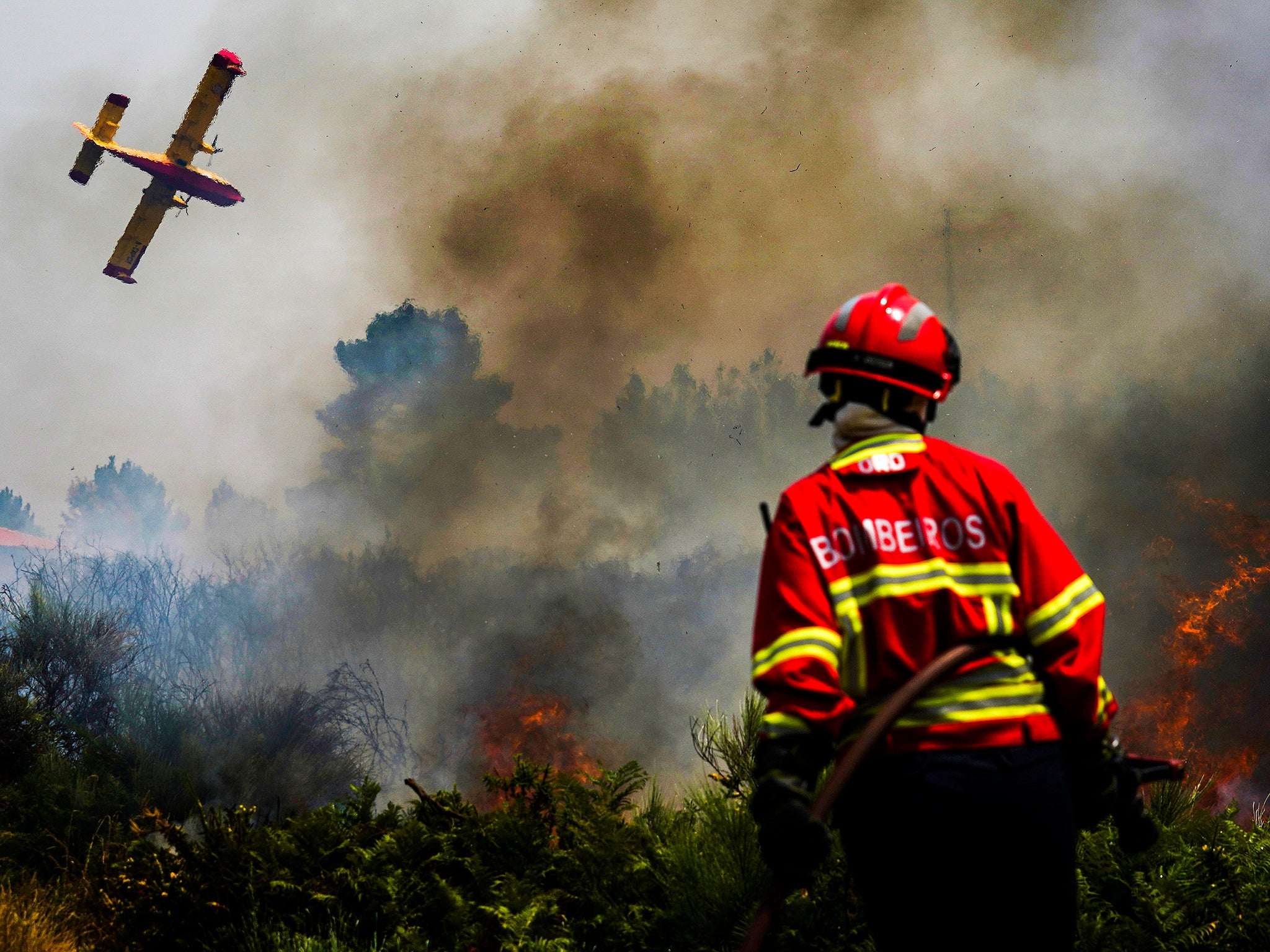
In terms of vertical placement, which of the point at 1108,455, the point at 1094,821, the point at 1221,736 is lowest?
the point at 1094,821

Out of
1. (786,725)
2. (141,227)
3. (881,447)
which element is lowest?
(786,725)

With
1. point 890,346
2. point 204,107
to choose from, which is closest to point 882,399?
point 890,346

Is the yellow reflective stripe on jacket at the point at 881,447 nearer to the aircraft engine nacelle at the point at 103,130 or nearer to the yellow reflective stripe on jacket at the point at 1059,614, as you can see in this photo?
the yellow reflective stripe on jacket at the point at 1059,614

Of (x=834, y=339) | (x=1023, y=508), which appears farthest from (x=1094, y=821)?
(x=834, y=339)

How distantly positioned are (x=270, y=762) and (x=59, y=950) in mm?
13788

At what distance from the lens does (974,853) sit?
6.54 feet

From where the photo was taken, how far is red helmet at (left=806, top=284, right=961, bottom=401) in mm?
2482

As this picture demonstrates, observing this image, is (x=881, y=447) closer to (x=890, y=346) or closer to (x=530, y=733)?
(x=890, y=346)

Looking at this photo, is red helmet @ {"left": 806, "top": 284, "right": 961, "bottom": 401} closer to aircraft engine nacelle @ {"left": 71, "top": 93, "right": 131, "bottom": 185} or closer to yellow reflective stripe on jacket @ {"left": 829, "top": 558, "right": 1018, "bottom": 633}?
yellow reflective stripe on jacket @ {"left": 829, "top": 558, "right": 1018, "bottom": 633}

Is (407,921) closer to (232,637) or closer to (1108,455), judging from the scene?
(1108,455)

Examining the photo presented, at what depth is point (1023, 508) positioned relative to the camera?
2.30 metres

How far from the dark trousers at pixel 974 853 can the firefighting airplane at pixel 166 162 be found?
2895 cm

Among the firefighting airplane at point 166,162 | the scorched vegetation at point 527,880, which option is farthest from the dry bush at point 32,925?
the firefighting airplane at point 166,162

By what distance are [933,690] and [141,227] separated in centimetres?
3338
